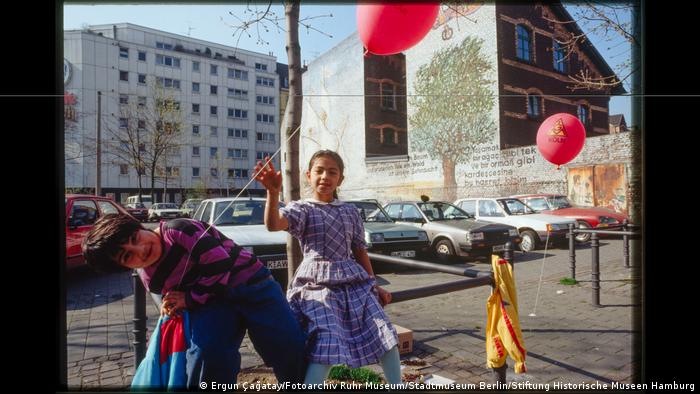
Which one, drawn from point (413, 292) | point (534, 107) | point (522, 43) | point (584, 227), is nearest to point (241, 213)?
point (413, 292)

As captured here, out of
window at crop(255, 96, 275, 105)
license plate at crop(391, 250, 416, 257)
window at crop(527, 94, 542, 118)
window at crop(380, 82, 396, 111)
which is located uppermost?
window at crop(380, 82, 396, 111)

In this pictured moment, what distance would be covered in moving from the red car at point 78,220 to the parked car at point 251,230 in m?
1.39

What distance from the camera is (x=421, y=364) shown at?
3.45m

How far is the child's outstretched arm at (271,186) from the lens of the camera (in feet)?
6.27

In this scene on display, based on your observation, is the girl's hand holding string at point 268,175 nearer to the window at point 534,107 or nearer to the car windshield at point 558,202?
→ the car windshield at point 558,202

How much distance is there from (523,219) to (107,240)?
11.6 meters

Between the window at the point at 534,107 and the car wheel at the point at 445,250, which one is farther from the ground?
the window at the point at 534,107

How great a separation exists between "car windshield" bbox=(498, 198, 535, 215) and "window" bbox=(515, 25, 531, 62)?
9.89m

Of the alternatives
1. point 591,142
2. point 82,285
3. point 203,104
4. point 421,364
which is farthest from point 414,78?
point 421,364

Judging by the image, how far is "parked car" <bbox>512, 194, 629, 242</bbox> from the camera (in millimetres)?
12016

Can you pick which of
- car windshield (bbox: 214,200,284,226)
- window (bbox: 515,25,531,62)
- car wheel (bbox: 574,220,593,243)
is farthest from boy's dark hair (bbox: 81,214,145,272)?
window (bbox: 515,25,531,62)

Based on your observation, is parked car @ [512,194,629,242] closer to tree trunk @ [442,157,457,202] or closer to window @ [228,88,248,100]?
tree trunk @ [442,157,457,202]

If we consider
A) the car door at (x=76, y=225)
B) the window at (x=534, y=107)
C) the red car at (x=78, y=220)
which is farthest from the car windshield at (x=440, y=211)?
the window at (x=534, y=107)
